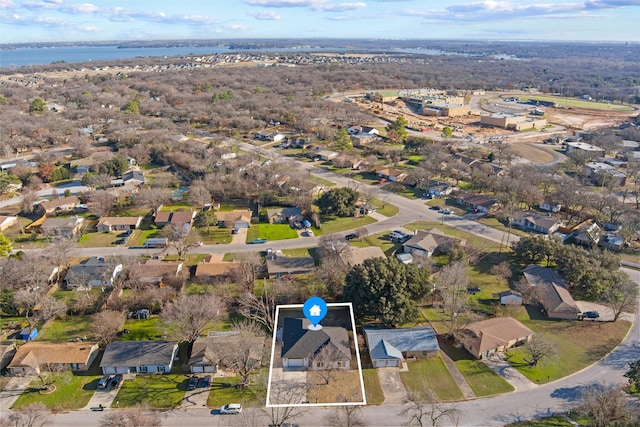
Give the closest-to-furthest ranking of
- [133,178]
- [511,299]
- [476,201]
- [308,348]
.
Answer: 1. [308,348]
2. [511,299]
3. [476,201]
4. [133,178]

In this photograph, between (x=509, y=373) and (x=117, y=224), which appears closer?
(x=509, y=373)

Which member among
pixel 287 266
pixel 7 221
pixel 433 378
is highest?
pixel 7 221

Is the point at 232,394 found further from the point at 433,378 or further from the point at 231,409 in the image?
the point at 433,378

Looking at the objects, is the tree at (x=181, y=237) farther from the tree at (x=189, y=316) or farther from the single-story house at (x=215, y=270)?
the tree at (x=189, y=316)

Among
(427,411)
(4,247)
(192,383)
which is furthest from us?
(4,247)

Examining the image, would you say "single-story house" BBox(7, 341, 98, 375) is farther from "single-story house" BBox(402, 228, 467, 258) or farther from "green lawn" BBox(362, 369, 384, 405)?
"single-story house" BBox(402, 228, 467, 258)

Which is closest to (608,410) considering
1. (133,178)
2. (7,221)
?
(7,221)
